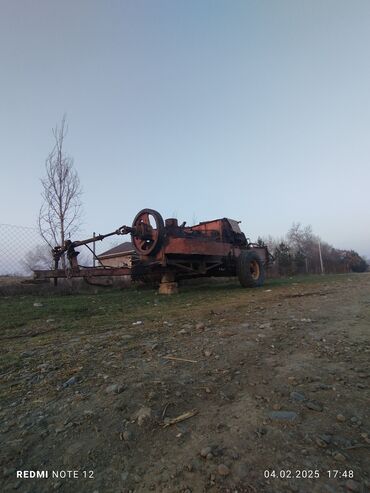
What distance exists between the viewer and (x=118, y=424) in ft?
5.59

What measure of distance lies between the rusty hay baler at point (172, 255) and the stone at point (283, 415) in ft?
18.2

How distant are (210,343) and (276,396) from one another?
1.17m

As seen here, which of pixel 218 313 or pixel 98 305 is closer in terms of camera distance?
pixel 218 313

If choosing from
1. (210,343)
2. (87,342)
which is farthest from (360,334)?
(87,342)

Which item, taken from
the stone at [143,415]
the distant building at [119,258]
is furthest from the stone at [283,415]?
the distant building at [119,258]

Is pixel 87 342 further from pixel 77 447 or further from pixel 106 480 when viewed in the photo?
pixel 106 480

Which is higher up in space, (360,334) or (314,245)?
(314,245)

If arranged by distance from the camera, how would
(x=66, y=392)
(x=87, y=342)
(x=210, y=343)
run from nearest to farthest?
1. (x=66, y=392)
2. (x=210, y=343)
3. (x=87, y=342)

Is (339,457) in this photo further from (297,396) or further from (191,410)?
(191,410)

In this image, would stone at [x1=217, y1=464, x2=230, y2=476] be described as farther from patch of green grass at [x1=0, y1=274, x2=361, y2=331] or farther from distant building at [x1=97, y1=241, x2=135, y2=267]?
distant building at [x1=97, y1=241, x2=135, y2=267]

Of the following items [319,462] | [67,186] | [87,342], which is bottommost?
[319,462]

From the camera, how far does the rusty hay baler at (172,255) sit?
6.97m

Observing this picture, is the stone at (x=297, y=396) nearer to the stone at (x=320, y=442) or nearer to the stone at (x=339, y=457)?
the stone at (x=320, y=442)

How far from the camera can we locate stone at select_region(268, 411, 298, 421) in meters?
1.68
